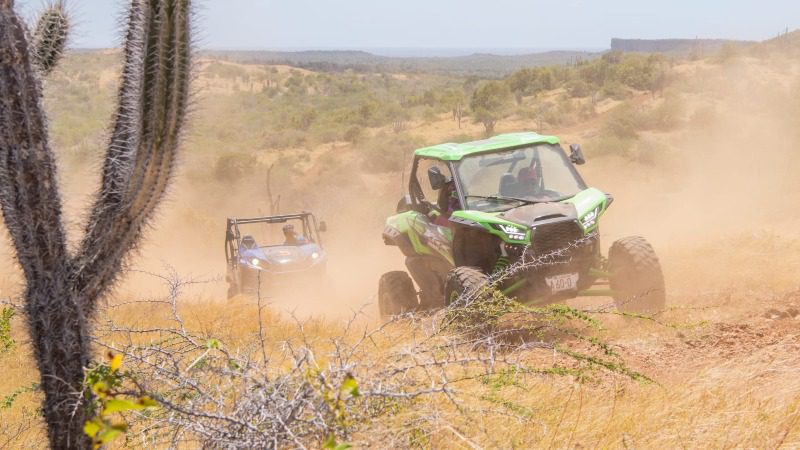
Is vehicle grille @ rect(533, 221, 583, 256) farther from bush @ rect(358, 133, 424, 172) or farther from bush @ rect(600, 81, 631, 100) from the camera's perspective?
bush @ rect(600, 81, 631, 100)

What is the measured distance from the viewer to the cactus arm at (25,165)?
2965 mm

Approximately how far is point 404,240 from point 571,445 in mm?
4904

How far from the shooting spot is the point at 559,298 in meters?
7.05

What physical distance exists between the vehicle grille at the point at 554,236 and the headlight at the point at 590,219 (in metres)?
0.10

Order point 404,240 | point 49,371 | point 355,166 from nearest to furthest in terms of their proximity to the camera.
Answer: point 49,371 < point 404,240 < point 355,166

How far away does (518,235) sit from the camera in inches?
267

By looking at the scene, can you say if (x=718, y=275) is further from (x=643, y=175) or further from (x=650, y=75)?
(x=650, y=75)

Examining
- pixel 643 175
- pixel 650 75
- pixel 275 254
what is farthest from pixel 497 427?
pixel 650 75

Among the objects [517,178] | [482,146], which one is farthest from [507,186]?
[482,146]

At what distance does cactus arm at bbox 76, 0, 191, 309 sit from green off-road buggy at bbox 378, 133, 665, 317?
3.26 m

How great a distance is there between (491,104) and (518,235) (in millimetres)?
27931

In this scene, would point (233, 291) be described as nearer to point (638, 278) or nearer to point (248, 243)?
point (248, 243)

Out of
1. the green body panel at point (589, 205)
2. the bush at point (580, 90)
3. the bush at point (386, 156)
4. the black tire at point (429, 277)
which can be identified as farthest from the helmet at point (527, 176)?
the bush at point (580, 90)

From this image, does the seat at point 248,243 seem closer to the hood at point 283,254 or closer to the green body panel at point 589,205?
the hood at point 283,254
